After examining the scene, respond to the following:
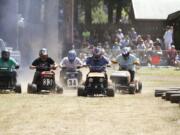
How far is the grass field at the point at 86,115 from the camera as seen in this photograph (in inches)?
496

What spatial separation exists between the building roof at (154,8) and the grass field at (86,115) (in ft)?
90.6

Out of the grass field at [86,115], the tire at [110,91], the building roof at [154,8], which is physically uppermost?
the building roof at [154,8]

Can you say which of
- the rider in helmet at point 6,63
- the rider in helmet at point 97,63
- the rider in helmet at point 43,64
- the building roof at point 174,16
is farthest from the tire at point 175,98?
the building roof at point 174,16

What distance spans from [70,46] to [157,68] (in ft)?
17.1

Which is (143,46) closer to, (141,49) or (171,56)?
(141,49)

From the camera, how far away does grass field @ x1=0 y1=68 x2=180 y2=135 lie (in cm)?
1260

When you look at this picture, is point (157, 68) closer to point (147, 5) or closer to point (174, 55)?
point (174, 55)

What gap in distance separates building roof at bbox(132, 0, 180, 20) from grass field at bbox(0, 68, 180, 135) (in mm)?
27615

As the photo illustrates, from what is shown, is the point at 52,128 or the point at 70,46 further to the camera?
the point at 70,46

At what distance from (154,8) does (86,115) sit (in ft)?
114

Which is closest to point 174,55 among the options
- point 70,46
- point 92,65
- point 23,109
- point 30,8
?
point 70,46

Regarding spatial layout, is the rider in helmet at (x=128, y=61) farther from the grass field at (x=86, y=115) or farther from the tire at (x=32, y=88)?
the tire at (x=32, y=88)

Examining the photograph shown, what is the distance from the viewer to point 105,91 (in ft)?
68.2

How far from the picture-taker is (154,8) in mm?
48719
